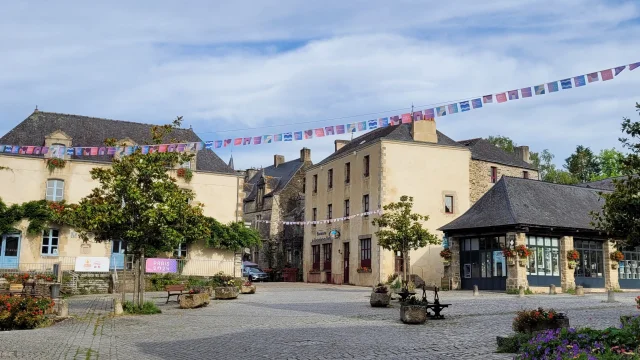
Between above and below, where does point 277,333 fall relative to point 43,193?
below

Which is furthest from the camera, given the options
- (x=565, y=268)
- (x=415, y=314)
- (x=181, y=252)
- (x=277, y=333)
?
(x=181, y=252)

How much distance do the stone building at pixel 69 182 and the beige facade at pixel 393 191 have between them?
7139 millimetres

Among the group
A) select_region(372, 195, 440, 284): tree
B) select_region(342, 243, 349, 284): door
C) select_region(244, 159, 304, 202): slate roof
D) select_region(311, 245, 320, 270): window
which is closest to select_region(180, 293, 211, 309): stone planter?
select_region(372, 195, 440, 284): tree

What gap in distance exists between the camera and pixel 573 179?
54375mm

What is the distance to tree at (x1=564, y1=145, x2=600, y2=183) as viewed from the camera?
59.4 m

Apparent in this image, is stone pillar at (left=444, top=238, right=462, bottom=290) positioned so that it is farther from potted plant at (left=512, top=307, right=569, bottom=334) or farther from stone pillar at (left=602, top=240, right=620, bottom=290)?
potted plant at (left=512, top=307, right=569, bottom=334)

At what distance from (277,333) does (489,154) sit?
2967 centimetres

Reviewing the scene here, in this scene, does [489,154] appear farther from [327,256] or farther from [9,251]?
[9,251]

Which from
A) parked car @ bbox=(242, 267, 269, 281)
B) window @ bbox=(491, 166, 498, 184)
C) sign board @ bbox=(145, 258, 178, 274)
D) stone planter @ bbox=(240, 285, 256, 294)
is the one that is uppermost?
window @ bbox=(491, 166, 498, 184)

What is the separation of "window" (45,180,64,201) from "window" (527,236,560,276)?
22590 mm

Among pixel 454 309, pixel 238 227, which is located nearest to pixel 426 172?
pixel 238 227

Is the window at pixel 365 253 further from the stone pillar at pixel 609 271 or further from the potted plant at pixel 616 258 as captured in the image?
the potted plant at pixel 616 258

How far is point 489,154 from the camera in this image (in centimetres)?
3953

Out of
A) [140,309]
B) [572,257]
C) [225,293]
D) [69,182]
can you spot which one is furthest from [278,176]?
[140,309]
